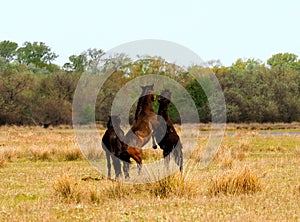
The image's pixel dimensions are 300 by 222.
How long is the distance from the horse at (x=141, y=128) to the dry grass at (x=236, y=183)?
1982mm

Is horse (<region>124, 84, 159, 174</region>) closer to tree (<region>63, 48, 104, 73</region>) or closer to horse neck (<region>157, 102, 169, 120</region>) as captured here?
horse neck (<region>157, 102, 169, 120</region>)

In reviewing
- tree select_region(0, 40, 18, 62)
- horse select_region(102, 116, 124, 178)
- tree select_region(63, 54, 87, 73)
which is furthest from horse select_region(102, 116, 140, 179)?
tree select_region(0, 40, 18, 62)

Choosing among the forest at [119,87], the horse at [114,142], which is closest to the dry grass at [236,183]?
the horse at [114,142]

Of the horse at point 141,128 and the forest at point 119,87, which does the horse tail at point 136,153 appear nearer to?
the horse at point 141,128

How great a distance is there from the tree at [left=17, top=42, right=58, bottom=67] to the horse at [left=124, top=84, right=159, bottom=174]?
109 metres

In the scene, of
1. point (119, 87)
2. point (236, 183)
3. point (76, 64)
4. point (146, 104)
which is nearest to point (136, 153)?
point (146, 104)

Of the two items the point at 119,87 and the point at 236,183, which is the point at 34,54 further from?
the point at 236,183

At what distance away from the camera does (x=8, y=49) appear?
11744cm

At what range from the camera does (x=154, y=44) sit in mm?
16781

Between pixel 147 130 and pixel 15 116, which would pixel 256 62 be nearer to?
pixel 15 116

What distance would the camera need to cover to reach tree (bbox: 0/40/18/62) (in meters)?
117

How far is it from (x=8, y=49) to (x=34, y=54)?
6.11 meters

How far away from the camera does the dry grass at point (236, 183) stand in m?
10.5

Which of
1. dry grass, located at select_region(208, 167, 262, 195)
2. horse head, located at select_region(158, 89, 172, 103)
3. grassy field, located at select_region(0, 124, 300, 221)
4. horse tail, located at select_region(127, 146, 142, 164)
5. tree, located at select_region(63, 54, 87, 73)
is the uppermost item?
tree, located at select_region(63, 54, 87, 73)
